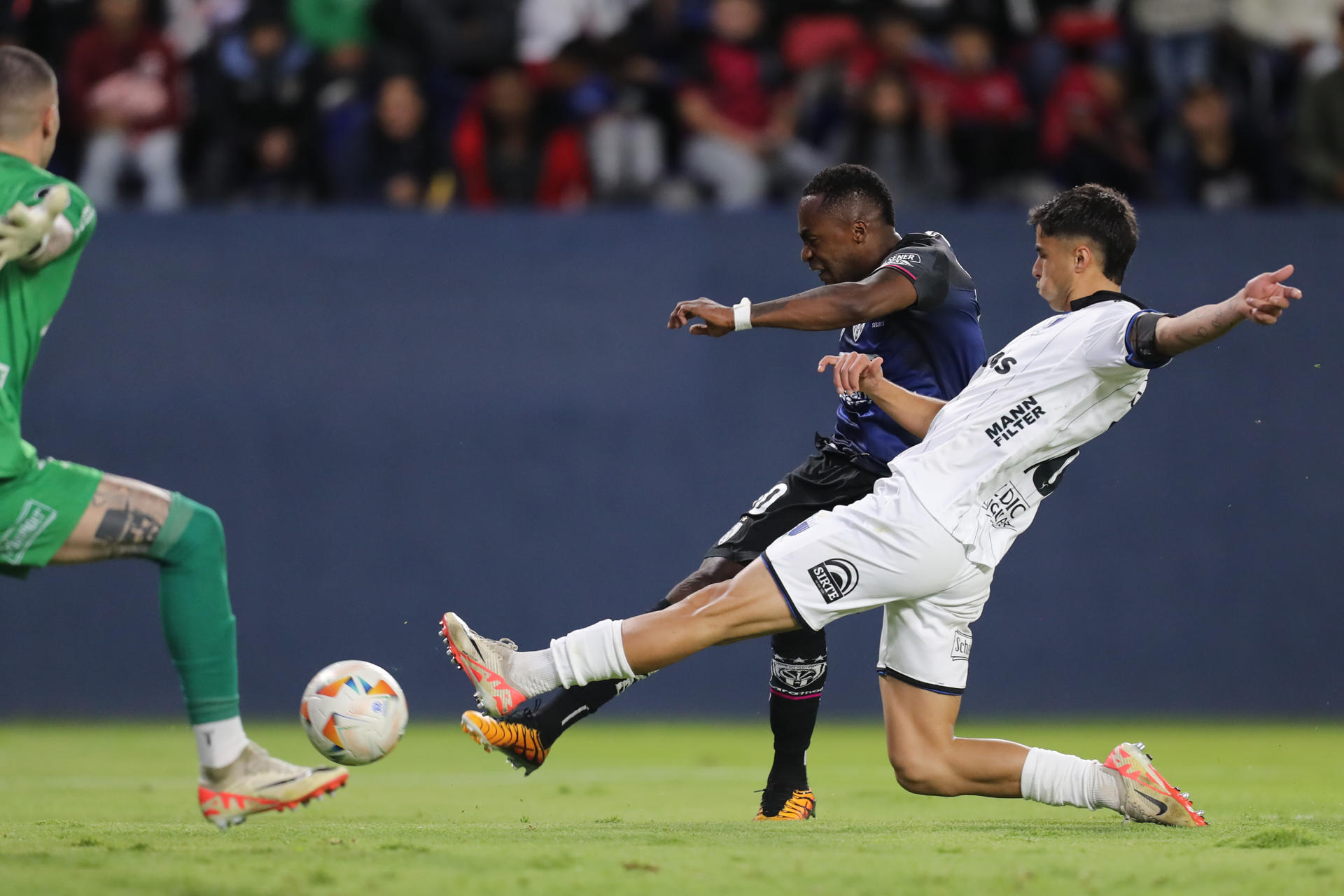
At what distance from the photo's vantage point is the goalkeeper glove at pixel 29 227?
4105 mm

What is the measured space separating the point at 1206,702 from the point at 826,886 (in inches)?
300

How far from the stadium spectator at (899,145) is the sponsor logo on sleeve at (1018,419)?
6.28 meters

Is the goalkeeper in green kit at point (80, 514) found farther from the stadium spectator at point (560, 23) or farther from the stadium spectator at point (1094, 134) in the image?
the stadium spectator at point (1094, 134)

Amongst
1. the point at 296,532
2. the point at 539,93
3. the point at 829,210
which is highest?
the point at 539,93

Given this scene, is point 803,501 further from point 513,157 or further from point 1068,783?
point 513,157

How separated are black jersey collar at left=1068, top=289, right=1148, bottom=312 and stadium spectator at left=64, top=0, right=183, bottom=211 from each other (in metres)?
7.60

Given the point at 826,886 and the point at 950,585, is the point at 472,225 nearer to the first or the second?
the point at 950,585

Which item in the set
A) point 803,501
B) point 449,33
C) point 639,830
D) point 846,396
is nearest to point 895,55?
point 449,33

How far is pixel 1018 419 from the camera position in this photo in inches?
203

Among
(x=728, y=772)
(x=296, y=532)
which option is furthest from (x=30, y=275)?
(x=296, y=532)

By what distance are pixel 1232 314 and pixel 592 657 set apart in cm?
236

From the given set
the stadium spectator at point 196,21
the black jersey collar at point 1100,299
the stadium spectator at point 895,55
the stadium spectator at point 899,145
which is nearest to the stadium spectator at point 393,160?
the stadium spectator at point 196,21

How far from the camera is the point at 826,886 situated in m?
3.91

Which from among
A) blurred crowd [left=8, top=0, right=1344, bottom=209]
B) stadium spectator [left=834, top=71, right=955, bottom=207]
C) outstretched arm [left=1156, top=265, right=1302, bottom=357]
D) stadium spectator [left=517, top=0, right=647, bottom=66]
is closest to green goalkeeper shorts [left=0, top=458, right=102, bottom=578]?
outstretched arm [left=1156, top=265, right=1302, bottom=357]
